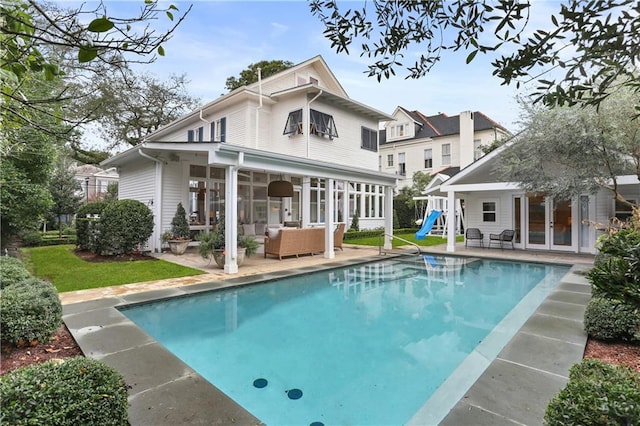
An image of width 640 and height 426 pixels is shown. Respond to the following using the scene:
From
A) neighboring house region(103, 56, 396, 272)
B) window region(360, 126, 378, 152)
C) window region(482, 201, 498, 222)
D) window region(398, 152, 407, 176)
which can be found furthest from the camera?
window region(398, 152, 407, 176)

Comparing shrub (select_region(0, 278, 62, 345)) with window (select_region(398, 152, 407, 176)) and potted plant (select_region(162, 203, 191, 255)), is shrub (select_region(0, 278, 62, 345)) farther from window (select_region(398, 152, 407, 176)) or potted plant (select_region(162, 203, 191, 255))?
window (select_region(398, 152, 407, 176))

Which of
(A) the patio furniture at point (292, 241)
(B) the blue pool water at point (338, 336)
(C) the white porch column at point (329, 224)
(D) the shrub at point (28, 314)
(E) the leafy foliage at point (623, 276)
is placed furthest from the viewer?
(C) the white porch column at point (329, 224)

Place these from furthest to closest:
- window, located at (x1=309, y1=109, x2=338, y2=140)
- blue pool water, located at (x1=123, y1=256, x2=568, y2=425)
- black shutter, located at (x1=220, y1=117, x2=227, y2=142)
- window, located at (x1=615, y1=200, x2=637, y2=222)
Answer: black shutter, located at (x1=220, y1=117, x2=227, y2=142) < window, located at (x1=309, y1=109, x2=338, y2=140) < window, located at (x1=615, y1=200, x2=637, y2=222) < blue pool water, located at (x1=123, y1=256, x2=568, y2=425)

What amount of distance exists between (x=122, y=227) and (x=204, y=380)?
359 inches

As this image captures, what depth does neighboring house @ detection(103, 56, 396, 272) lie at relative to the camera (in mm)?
11883

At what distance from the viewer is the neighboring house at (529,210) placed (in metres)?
13.1

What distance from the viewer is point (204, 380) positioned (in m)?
3.44

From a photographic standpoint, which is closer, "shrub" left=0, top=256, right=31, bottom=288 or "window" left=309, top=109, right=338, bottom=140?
"shrub" left=0, top=256, right=31, bottom=288

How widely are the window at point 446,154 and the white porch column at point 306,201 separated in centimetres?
1588

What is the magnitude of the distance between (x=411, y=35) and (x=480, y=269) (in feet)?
34.3

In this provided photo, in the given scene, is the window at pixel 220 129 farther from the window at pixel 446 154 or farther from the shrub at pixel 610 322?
the window at pixel 446 154

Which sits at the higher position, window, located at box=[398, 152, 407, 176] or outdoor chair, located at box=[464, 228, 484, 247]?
window, located at box=[398, 152, 407, 176]

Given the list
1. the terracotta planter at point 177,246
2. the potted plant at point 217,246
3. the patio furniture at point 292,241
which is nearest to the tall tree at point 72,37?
the potted plant at point 217,246

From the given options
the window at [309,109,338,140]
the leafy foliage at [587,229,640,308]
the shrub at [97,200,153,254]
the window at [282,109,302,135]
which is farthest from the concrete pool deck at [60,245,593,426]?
the window at [309,109,338,140]
